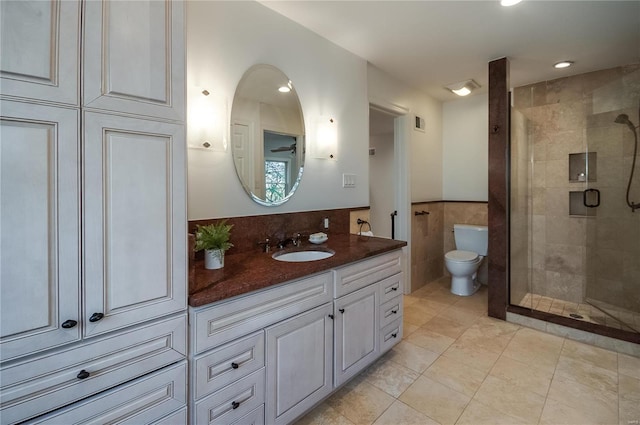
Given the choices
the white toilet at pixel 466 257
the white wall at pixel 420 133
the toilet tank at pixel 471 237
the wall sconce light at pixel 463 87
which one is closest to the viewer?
the white wall at pixel 420 133

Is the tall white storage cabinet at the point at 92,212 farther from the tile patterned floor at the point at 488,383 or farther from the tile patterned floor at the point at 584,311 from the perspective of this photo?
the tile patterned floor at the point at 584,311

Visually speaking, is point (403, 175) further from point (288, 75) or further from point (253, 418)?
point (253, 418)

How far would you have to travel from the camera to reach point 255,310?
1.27 meters

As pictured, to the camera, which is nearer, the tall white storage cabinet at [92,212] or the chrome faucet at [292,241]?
the tall white storage cabinet at [92,212]

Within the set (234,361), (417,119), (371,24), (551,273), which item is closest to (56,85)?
(234,361)

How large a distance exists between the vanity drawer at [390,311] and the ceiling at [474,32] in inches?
77.6

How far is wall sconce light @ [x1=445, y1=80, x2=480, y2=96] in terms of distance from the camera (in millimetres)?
3176

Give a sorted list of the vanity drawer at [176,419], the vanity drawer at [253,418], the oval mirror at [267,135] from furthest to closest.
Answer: the oval mirror at [267,135] < the vanity drawer at [253,418] < the vanity drawer at [176,419]

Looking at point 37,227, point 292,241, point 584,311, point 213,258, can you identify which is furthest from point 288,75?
point 584,311

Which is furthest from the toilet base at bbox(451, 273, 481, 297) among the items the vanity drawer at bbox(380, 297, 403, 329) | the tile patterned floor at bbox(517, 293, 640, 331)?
the vanity drawer at bbox(380, 297, 403, 329)

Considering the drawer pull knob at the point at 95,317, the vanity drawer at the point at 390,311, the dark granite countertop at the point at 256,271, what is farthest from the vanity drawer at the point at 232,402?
the vanity drawer at the point at 390,311

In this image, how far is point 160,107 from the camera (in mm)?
1010

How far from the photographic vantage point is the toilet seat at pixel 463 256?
327 cm

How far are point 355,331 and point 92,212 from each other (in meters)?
1.44
